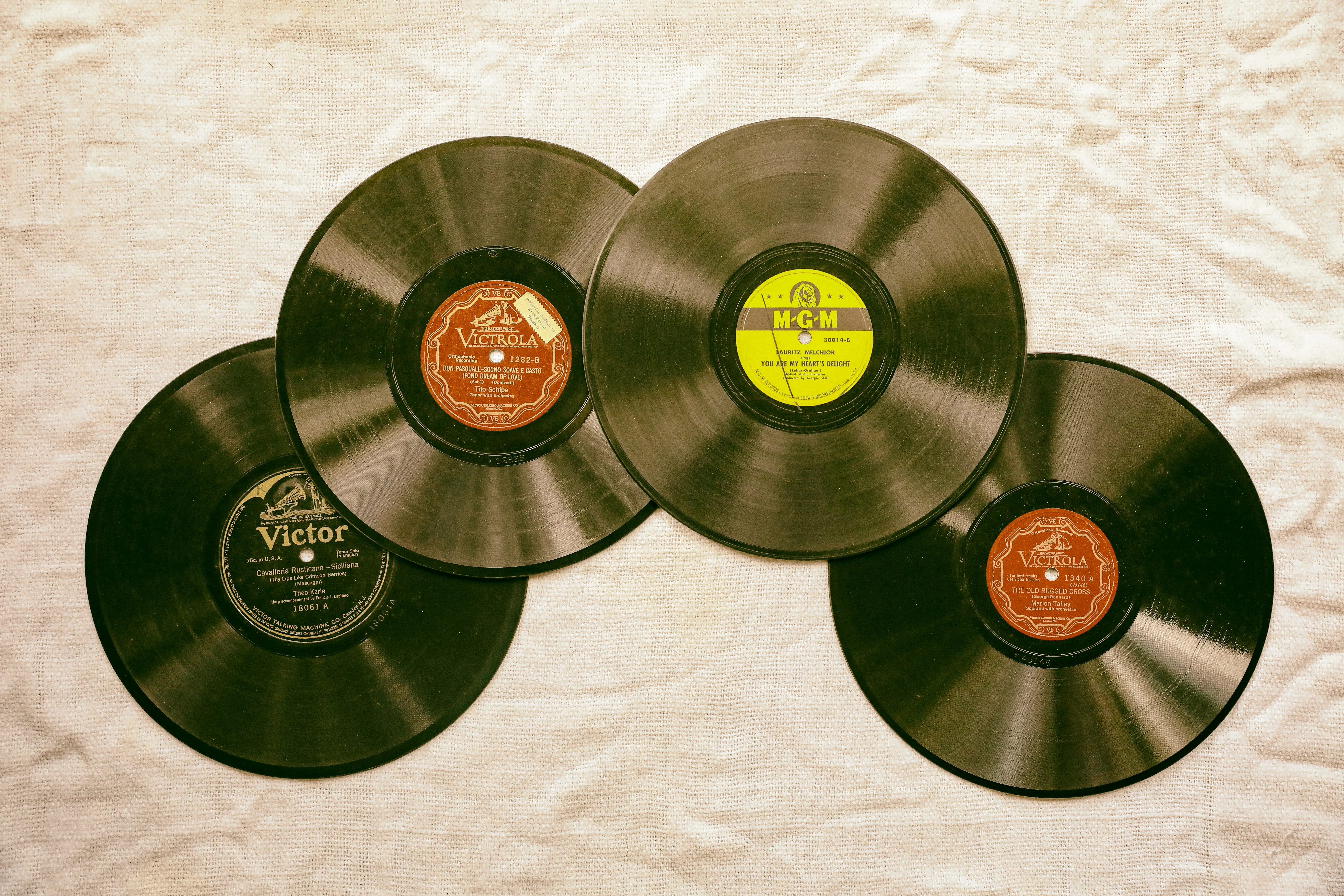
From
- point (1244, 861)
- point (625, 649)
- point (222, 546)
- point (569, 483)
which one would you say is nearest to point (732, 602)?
point (625, 649)

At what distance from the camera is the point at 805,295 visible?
99cm

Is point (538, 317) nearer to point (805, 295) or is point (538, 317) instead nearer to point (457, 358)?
point (457, 358)

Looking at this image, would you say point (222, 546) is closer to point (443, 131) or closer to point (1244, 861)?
point (443, 131)

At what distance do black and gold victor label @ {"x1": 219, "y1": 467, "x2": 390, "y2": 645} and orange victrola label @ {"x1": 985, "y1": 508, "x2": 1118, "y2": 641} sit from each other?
889 mm

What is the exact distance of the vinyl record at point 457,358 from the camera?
3.27ft

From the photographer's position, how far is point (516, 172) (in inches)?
39.9

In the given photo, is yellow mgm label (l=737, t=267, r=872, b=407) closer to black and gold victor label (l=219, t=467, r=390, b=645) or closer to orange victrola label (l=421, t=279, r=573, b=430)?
orange victrola label (l=421, t=279, r=573, b=430)

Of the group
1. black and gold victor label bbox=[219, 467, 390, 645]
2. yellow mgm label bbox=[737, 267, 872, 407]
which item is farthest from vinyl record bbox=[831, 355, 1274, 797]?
black and gold victor label bbox=[219, 467, 390, 645]

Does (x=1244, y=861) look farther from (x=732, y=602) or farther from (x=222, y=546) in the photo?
(x=222, y=546)

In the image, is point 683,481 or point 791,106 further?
point 791,106

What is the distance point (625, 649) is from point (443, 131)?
0.84 m

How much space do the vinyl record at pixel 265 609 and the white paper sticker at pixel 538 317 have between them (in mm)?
371

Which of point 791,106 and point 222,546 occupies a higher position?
point 791,106

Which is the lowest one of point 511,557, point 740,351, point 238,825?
point 238,825
